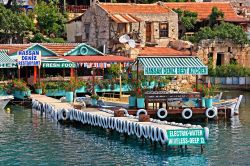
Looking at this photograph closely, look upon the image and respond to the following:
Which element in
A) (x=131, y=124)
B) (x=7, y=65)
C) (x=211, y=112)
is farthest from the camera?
(x=7, y=65)

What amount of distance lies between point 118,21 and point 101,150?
4120 cm

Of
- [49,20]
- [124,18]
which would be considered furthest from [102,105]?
[49,20]

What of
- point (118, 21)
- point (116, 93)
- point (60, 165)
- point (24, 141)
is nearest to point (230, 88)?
point (118, 21)

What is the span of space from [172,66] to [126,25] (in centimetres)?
3046

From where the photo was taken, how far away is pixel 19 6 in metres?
89.5

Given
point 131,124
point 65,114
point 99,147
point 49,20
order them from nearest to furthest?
point 99,147 → point 131,124 → point 65,114 → point 49,20

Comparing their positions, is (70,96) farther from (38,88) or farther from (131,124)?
(131,124)

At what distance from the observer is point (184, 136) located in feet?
110

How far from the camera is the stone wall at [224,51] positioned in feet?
266

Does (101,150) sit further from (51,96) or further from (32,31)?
(32,31)

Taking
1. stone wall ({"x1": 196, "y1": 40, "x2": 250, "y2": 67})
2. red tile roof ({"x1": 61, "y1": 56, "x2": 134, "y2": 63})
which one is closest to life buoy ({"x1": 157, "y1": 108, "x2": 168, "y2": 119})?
red tile roof ({"x1": 61, "y1": 56, "x2": 134, "y2": 63})

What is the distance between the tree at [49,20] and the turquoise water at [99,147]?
4072 cm

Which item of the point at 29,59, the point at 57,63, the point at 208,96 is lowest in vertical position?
the point at 208,96

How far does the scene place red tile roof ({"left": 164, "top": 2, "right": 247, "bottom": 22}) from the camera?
8581 centimetres
